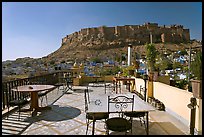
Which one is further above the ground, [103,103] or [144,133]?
[103,103]

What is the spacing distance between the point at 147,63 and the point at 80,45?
44.4 meters

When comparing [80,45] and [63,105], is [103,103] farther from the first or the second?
[80,45]

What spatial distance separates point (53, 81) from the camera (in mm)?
8227

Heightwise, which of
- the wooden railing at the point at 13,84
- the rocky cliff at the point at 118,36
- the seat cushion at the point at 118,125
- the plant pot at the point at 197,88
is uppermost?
the rocky cliff at the point at 118,36

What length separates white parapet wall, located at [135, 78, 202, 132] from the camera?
280 centimetres

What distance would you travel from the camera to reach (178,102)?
3576 mm

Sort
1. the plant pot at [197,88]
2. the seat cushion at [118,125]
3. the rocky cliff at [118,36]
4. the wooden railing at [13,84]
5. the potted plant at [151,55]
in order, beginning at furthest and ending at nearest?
the rocky cliff at [118,36]
the potted plant at [151,55]
the wooden railing at [13,84]
the plant pot at [197,88]
the seat cushion at [118,125]

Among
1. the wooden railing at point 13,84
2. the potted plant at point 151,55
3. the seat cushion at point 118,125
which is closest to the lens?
the seat cushion at point 118,125

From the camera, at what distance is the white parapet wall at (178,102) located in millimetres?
2805

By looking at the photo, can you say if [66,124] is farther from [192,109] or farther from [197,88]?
[197,88]

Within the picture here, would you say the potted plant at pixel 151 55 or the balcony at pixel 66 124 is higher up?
the potted plant at pixel 151 55

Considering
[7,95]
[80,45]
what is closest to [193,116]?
[7,95]

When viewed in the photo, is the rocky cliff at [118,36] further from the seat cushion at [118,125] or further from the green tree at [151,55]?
the seat cushion at [118,125]

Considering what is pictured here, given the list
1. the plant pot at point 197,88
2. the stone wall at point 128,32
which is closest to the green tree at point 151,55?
the plant pot at point 197,88
